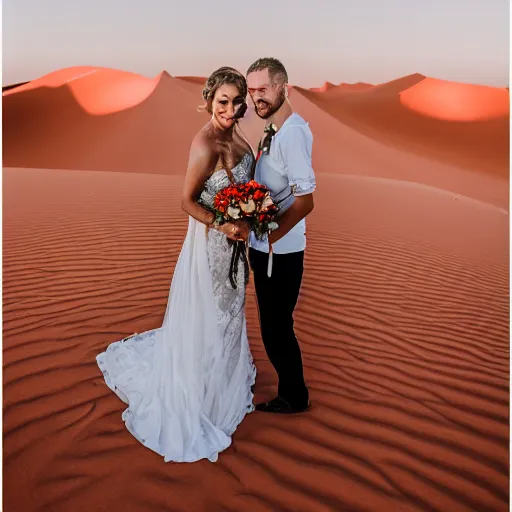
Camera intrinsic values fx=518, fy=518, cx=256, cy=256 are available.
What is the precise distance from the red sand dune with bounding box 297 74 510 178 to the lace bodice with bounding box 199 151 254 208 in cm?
2477

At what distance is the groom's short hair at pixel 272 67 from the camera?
2.66 meters

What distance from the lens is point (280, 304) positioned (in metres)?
3.01

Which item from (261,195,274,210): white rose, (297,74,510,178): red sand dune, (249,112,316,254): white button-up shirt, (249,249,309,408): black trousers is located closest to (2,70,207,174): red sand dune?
(297,74,510,178): red sand dune

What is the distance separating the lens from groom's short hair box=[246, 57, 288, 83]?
2656 millimetres

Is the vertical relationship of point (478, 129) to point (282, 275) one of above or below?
above

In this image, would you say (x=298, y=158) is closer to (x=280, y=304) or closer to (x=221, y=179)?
(x=221, y=179)

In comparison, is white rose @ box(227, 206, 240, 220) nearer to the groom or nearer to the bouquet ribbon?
the groom

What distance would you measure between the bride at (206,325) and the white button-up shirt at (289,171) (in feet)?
0.50

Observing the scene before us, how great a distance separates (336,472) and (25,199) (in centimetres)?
839

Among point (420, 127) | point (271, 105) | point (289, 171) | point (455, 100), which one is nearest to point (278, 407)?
point (289, 171)

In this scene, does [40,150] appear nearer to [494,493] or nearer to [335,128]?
[335,128]

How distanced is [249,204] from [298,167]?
12.8 inches

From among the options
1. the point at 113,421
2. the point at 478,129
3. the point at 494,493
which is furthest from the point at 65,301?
the point at 478,129

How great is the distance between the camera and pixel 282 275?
2.93m
